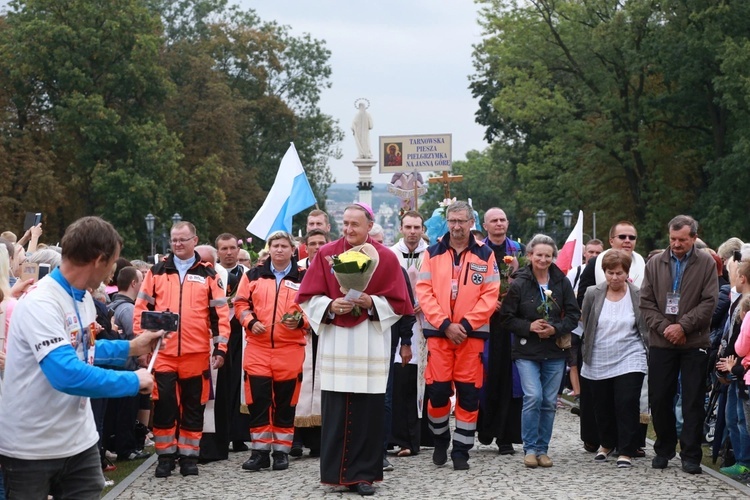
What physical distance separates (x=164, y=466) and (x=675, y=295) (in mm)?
4429

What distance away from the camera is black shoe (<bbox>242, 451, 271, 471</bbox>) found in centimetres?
1020

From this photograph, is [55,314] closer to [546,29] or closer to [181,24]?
[546,29]

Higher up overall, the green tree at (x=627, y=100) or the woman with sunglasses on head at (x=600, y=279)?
the green tree at (x=627, y=100)

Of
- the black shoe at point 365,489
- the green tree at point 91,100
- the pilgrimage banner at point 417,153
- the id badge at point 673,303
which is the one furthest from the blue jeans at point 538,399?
the green tree at point 91,100

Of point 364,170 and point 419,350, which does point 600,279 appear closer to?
point 419,350

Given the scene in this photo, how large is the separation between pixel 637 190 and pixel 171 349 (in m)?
34.9

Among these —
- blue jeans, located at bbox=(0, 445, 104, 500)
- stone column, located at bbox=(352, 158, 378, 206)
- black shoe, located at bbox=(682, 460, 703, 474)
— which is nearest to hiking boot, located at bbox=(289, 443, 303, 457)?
black shoe, located at bbox=(682, 460, 703, 474)

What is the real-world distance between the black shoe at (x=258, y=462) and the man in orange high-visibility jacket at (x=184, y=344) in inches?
17.6

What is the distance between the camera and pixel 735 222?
124 feet

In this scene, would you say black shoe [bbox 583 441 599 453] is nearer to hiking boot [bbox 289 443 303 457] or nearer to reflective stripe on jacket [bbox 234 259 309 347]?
hiking boot [bbox 289 443 303 457]

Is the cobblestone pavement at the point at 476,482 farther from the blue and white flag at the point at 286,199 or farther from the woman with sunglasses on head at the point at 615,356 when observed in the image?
the blue and white flag at the point at 286,199

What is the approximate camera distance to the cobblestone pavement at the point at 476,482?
8.83m

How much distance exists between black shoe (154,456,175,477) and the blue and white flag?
13.6 ft

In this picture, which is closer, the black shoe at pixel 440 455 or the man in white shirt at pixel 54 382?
the man in white shirt at pixel 54 382
